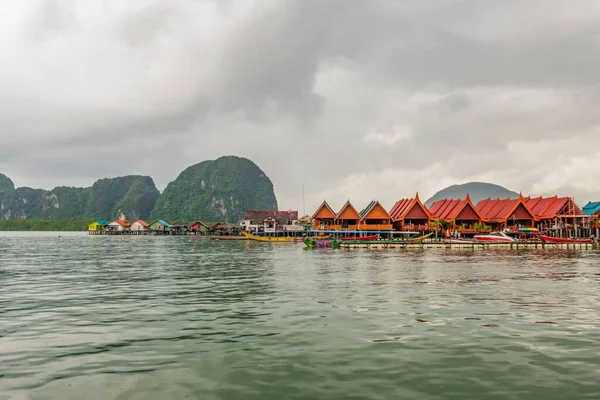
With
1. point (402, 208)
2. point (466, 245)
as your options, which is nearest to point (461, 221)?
point (402, 208)

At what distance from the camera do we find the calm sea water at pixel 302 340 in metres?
10.4

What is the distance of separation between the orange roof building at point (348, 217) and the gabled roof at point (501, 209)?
82.9 feet

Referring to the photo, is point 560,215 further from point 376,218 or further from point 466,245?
point 376,218

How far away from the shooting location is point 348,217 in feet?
318

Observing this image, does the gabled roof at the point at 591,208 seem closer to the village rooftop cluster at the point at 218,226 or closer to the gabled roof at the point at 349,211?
the gabled roof at the point at 349,211

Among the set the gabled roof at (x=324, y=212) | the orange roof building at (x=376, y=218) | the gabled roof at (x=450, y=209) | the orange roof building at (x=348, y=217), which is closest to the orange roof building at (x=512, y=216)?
the gabled roof at (x=450, y=209)

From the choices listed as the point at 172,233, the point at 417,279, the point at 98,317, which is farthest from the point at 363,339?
the point at 172,233

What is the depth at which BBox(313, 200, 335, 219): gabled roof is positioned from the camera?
10106 centimetres

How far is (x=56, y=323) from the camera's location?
1745 cm

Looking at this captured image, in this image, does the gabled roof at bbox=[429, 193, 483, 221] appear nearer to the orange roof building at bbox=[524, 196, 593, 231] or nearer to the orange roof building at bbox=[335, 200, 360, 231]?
the orange roof building at bbox=[524, 196, 593, 231]

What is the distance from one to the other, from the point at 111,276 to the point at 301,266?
611 inches

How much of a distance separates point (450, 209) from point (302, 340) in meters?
88.9

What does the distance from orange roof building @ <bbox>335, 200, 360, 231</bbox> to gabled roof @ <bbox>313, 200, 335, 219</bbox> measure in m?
3.16

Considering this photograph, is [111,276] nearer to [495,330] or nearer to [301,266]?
[301,266]
